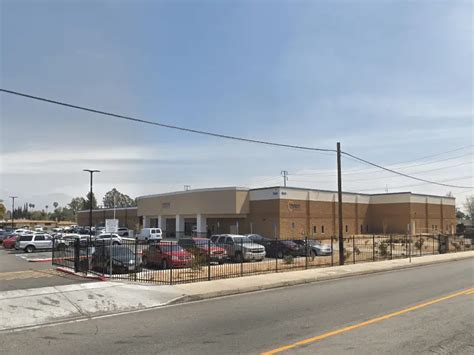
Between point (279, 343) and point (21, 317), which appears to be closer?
point (279, 343)

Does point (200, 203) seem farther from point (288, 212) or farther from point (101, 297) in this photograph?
point (101, 297)

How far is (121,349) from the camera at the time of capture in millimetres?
8117

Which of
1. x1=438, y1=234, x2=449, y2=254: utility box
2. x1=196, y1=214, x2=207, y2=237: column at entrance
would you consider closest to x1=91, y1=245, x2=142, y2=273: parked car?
x1=438, y1=234, x2=449, y2=254: utility box

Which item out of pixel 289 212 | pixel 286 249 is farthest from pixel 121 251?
pixel 289 212

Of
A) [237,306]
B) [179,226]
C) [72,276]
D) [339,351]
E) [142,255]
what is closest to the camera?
[339,351]

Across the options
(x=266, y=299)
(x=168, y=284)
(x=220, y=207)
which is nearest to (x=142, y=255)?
(x=168, y=284)

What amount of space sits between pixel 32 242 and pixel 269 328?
38.1 meters

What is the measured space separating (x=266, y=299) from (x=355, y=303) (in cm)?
268

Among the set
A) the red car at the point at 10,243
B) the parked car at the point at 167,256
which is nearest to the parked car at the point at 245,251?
the parked car at the point at 167,256

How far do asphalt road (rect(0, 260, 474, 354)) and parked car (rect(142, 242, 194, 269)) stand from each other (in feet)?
27.7

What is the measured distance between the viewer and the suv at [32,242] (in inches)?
1660

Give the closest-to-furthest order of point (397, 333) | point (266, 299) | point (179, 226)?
point (397, 333)
point (266, 299)
point (179, 226)

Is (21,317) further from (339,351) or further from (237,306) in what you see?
(339,351)

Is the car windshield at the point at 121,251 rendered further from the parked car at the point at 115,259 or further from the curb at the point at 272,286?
the curb at the point at 272,286
